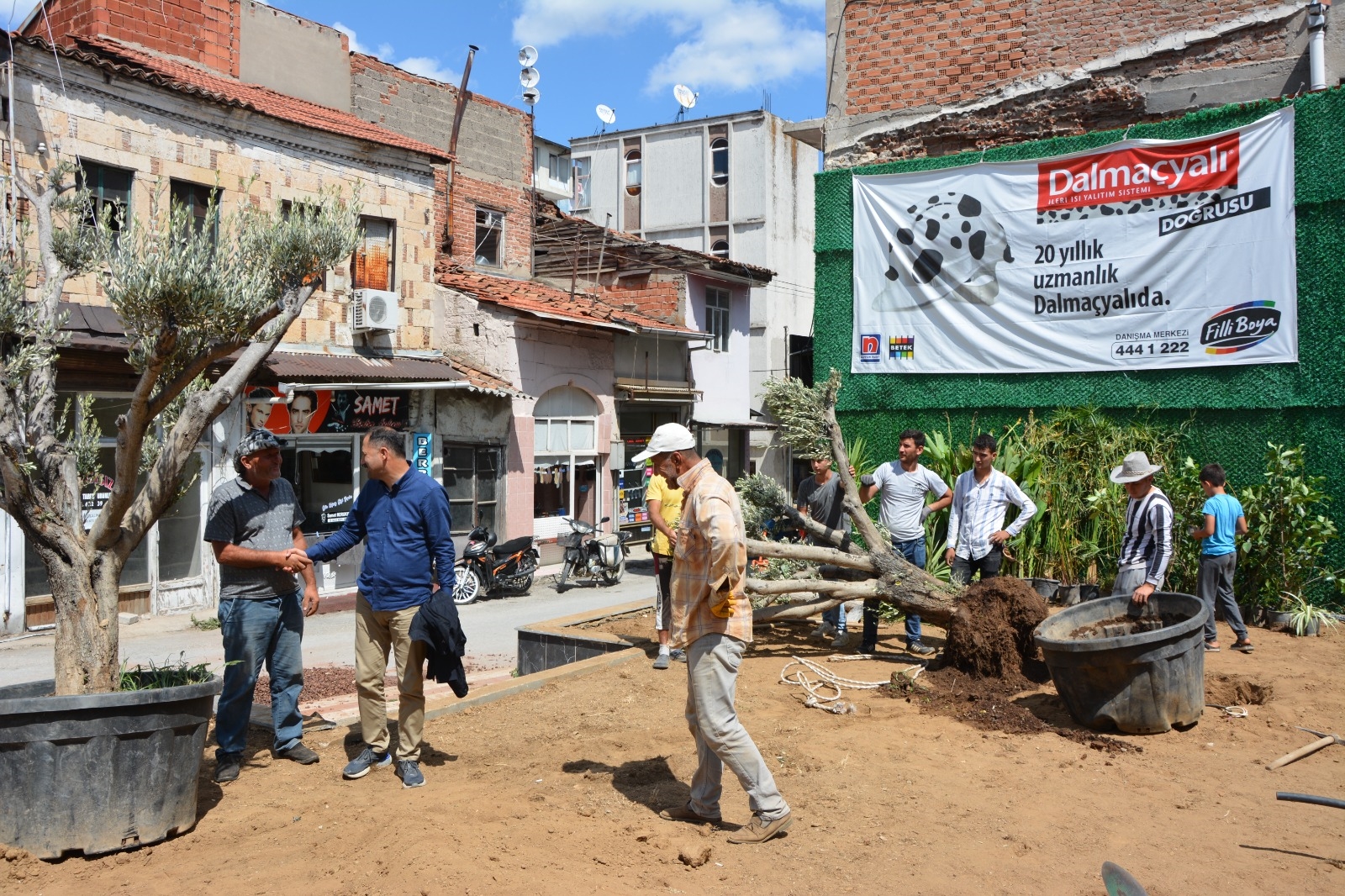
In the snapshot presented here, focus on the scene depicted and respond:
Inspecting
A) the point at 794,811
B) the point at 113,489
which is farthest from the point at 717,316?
the point at 113,489

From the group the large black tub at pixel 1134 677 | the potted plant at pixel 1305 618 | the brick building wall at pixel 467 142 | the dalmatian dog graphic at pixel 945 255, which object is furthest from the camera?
the brick building wall at pixel 467 142

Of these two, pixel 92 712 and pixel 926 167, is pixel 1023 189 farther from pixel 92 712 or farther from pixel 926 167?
pixel 92 712

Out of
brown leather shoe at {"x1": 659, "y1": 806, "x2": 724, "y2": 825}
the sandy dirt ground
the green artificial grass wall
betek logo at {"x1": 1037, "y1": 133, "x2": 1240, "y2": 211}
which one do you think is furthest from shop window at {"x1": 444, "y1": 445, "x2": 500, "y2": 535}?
brown leather shoe at {"x1": 659, "y1": 806, "x2": 724, "y2": 825}

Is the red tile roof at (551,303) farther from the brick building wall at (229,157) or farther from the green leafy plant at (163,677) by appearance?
the green leafy plant at (163,677)

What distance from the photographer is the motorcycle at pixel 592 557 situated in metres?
17.2

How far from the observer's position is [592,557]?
17312 mm

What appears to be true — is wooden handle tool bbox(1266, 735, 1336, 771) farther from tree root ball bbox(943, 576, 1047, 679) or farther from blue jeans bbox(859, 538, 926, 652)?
blue jeans bbox(859, 538, 926, 652)

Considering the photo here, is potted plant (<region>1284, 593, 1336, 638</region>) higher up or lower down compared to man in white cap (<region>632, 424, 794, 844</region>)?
lower down

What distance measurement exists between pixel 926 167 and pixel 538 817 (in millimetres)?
9551

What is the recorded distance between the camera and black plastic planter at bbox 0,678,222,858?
4383mm

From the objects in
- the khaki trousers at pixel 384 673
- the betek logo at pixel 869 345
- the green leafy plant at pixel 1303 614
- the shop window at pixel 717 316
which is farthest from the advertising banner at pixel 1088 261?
the shop window at pixel 717 316

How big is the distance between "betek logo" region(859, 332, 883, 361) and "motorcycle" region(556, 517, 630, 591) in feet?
22.1

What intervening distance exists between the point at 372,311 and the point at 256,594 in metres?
10.8

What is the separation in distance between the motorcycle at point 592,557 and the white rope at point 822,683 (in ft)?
31.1
